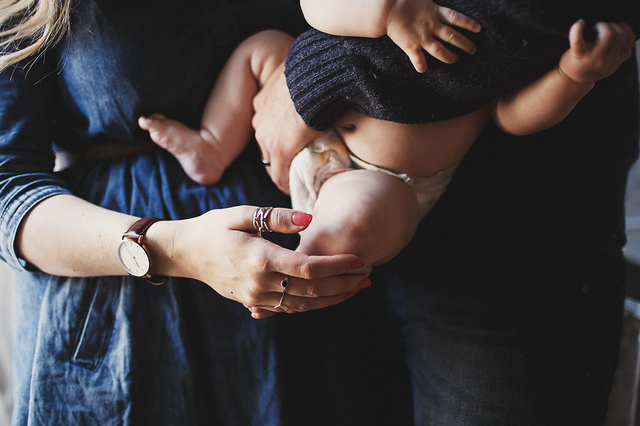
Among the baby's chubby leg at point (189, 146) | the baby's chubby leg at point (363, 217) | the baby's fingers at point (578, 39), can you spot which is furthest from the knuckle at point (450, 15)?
the baby's chubby leg at point (189, 146)

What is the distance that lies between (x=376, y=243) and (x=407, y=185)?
0.44 ft

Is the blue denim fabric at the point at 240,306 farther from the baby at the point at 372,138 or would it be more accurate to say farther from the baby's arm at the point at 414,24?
the baby's arm at the point at 414,24

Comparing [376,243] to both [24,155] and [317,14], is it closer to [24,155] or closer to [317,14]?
[317,14]

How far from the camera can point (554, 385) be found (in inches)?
28.5

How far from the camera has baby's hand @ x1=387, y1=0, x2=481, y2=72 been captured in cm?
52

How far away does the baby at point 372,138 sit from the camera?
1.71ft

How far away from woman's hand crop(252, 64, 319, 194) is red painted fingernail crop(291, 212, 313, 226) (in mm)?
200

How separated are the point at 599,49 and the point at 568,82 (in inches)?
2.4

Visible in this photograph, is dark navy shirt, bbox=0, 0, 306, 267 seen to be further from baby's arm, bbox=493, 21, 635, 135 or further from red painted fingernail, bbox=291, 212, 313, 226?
baby's arm, bbox=493, 21, 635, 135

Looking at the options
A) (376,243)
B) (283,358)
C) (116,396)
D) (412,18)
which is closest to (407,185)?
(376,243)

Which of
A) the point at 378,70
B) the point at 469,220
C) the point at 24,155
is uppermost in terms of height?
the point at 378,70

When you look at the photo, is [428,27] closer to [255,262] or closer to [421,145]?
[421,145]

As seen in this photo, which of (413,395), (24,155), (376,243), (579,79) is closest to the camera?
(579,79)

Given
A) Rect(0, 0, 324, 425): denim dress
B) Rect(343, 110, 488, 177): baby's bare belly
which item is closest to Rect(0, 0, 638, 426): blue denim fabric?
Rect(0, 0, 324, 425): denim dress
